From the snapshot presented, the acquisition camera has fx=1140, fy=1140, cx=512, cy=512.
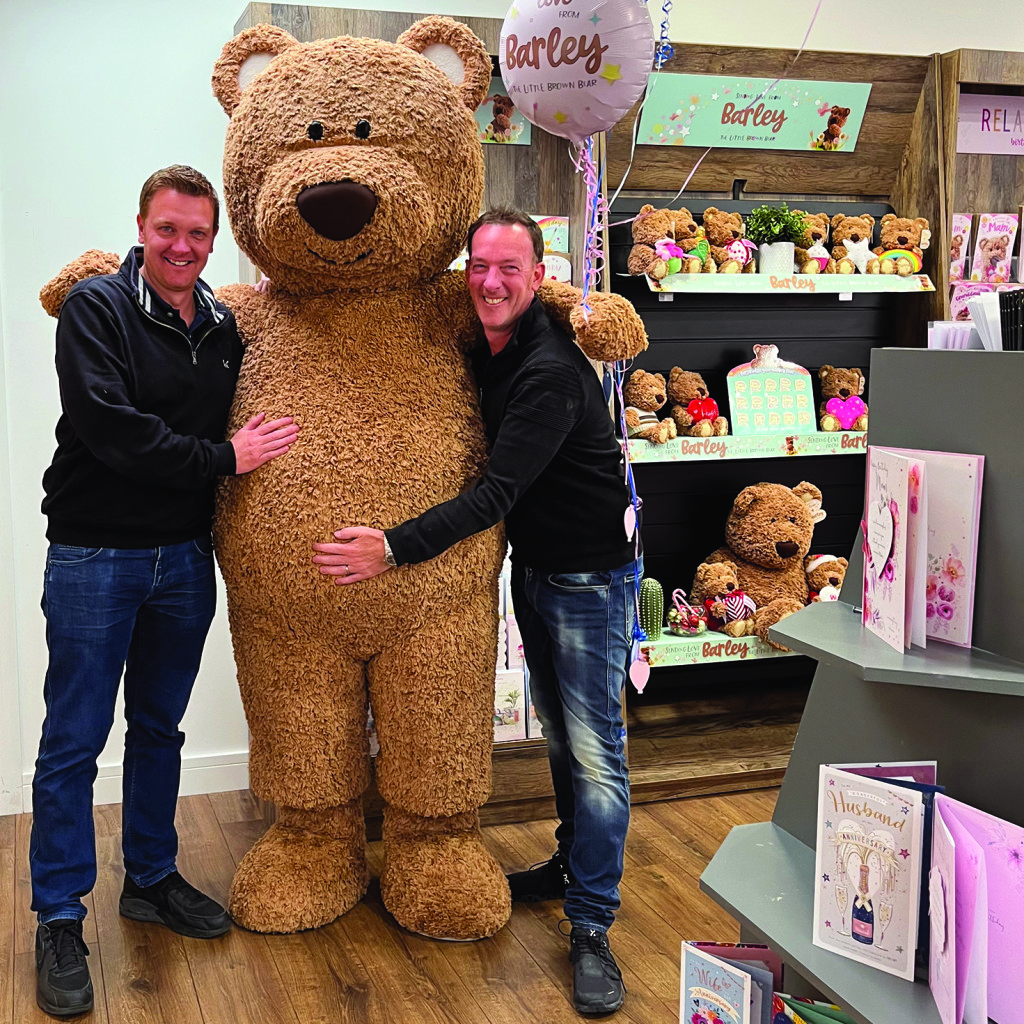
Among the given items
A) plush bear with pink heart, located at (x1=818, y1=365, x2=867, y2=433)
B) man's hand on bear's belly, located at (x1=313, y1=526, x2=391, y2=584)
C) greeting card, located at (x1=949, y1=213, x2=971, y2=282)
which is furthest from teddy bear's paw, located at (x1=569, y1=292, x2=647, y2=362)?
greeting card, located at (x1=949, y1=213, x2=971, y2=282)

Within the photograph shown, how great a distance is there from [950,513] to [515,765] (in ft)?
5.99

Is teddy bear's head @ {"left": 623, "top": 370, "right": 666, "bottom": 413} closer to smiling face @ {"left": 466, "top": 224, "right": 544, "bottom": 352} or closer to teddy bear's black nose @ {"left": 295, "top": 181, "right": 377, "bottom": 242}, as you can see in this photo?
smiling face @ {"left": 466, "top": 224, "right": 544, "bottom": 352}

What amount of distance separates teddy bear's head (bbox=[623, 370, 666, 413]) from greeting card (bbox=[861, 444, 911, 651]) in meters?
1.55

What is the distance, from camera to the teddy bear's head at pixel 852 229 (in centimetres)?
320

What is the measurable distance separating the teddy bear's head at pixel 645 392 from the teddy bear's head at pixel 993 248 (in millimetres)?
1131

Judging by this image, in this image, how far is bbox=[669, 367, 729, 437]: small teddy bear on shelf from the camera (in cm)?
312

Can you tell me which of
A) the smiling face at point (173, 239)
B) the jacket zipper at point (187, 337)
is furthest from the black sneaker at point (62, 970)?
the smiling face at point (173, 239)

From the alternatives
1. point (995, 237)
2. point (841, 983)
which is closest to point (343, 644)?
point (841, 983)

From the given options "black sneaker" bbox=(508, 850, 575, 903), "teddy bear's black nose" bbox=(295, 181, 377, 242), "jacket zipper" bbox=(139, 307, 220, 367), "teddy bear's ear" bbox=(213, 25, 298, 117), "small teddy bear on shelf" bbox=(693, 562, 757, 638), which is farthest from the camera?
"small teddy bear on shelf" bbox=(693, 562, 757, 638)

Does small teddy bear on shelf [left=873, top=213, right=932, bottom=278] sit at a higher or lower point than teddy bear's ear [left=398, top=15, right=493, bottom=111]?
lower

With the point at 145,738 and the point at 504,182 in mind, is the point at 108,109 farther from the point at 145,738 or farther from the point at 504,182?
the point at 145,738

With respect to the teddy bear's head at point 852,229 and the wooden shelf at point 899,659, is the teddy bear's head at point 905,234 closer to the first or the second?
the teddy bear's head at point 852,229

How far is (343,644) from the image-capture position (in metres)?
2.31

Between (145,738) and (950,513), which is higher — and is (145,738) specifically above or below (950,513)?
below
